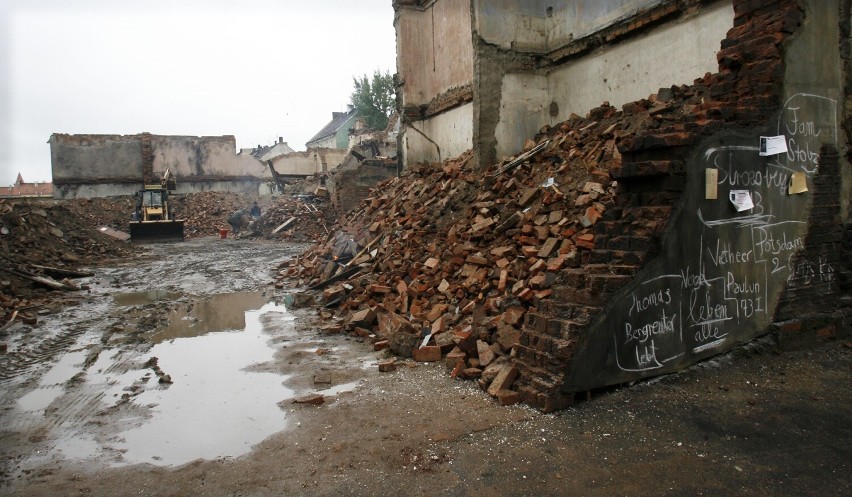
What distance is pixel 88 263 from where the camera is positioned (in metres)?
15.7

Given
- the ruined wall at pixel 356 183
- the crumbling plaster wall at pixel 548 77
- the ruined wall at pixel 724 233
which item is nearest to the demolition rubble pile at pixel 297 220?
the ruined wall at pixel 356 183

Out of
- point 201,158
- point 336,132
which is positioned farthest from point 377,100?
point 201,158

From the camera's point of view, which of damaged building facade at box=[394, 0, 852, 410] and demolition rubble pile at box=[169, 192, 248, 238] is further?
demolition rubble pile at box=[169, 192, 248, 238]

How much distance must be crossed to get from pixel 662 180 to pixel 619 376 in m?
1.74

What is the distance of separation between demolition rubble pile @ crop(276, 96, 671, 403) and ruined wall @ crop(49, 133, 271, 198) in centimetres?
2859

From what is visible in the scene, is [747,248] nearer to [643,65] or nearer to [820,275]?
[820,275]

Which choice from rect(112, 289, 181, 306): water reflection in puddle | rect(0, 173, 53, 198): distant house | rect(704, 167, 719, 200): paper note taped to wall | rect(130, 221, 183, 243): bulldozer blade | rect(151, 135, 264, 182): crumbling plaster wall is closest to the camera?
rect(704, 167, 719, 200): paper note taped to wall

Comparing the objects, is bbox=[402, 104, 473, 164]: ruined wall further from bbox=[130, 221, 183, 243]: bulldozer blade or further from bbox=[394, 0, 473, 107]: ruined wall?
A: bbox=[130, 221, 183, 243]: bulldozer blade

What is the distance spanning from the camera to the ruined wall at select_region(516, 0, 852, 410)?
4355 millimetres

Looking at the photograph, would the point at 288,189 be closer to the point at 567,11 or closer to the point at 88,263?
the point at 88,263

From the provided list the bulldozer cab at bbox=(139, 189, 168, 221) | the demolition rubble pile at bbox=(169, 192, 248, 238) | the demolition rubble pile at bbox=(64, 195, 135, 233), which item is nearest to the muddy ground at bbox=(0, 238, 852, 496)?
the bulldozer cab at bbox=(139, 189, 168, 221)

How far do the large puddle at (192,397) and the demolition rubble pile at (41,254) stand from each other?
328cm

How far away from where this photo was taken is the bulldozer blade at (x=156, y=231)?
2305 centimetres

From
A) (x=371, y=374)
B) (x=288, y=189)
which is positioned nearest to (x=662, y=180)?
(x=371, y=374)
